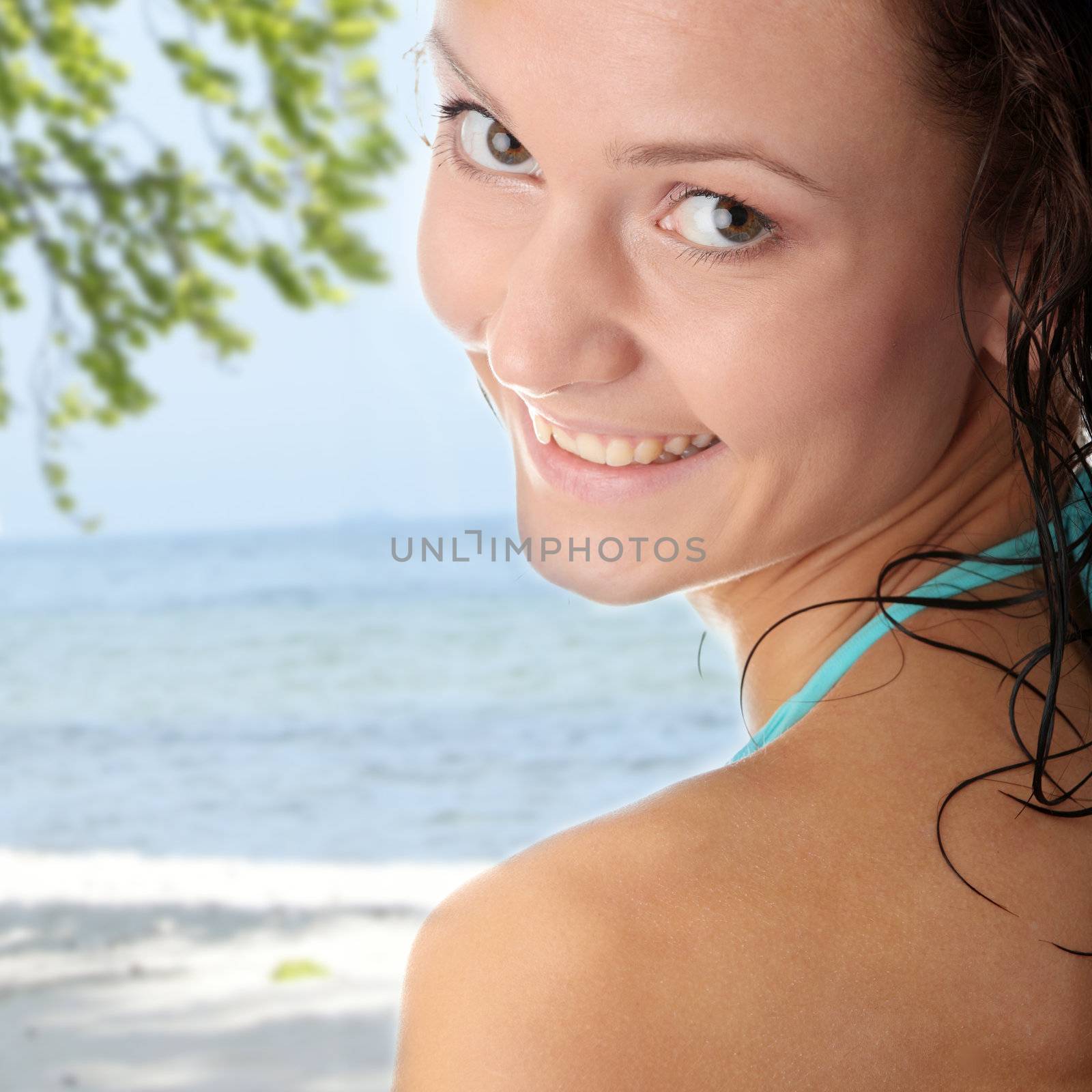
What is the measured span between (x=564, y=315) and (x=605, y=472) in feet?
0.58

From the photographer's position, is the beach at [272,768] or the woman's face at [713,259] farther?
the beach at [272,768]

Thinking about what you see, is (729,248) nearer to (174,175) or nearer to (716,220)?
(716,220)

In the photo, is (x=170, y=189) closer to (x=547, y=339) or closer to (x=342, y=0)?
(x=342, y=0)

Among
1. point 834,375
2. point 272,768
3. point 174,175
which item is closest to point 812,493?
point 834,375

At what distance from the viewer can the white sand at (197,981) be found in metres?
5.49

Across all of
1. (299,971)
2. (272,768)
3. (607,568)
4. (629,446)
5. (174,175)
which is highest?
(629,446)

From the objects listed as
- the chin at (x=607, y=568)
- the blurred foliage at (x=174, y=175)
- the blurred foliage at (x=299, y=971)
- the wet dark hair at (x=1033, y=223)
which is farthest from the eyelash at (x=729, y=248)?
the blurred foliage at (x=174, y=175)

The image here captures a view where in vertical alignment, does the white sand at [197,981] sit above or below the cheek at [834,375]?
below

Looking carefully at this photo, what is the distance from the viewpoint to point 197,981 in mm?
6301

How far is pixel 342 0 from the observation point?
6594 mm

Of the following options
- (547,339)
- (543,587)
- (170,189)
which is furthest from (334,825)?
(547,339)

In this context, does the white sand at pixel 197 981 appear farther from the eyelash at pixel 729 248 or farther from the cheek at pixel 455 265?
the eyelash at pixel 729 248

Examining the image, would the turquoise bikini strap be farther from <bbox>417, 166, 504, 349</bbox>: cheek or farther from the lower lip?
<bbox>417, 166, 504, 349</bbox>: cheek

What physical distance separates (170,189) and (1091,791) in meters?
6.79
